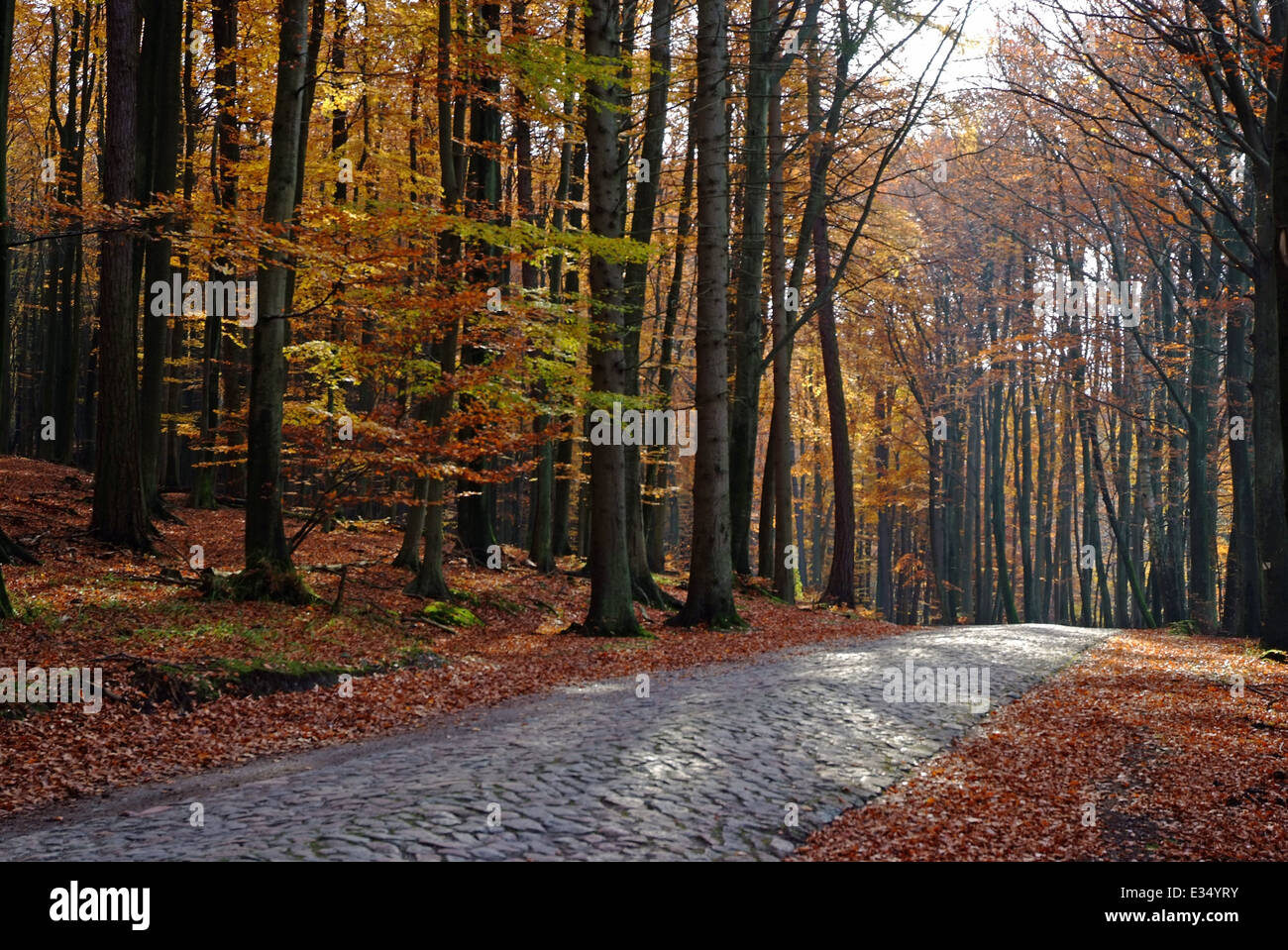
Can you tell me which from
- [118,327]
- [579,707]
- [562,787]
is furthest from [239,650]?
[118,327]

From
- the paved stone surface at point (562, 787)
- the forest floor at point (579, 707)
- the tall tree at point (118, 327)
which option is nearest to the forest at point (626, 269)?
the tall tree at point (118, 327)

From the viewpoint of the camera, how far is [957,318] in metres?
33.2

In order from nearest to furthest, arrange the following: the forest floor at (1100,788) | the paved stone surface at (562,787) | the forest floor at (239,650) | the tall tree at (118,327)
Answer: the paved stone surface at (562,787), the forest floor at (1100,788), the forest floor at (239,650), the tall tree at (118,327)

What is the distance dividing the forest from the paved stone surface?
426 cm

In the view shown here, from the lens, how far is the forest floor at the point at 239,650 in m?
7.60

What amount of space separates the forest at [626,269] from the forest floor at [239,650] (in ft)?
1.98

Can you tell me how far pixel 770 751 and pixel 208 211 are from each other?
9.40 metres

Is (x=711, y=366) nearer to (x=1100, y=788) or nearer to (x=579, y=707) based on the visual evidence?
(x=579, y=707)

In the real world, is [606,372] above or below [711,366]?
below

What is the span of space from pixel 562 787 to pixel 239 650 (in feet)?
18.3

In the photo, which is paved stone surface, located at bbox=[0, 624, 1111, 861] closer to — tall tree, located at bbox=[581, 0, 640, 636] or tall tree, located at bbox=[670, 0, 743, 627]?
tall tree, located at bbox=[581, 0, 640, 636]

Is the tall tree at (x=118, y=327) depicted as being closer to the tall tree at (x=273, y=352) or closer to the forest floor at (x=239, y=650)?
the forest floor at (x=239, y=650)

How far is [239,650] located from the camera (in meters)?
10.1
